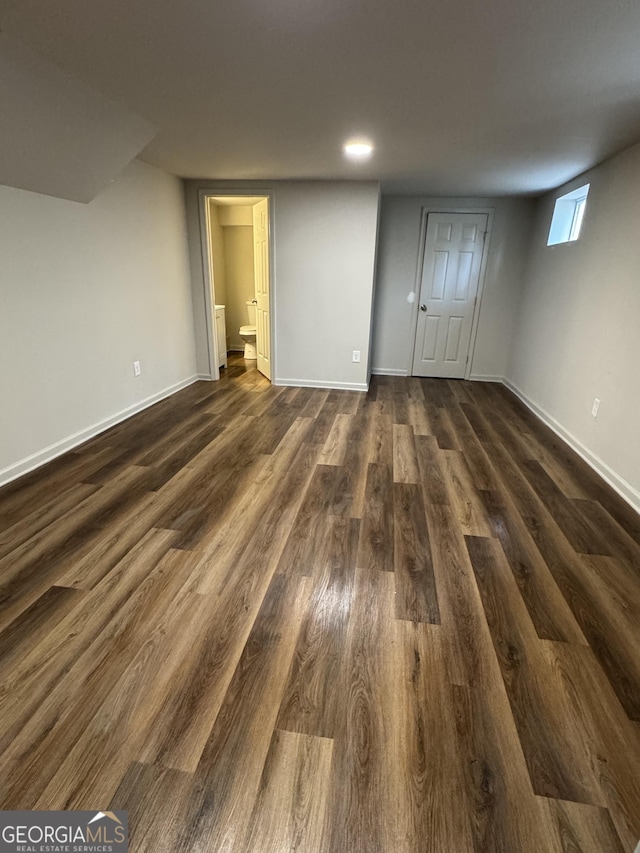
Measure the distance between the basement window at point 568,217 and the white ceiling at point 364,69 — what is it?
0.65 meters

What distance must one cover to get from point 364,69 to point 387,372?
161 inches

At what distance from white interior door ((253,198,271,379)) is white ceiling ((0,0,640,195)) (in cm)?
159

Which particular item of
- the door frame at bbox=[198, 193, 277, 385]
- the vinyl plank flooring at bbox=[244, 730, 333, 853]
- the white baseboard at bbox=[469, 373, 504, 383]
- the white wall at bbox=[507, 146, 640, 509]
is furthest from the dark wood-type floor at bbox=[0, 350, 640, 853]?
the white baseboard at bbox=[469, 373, 504, 383]

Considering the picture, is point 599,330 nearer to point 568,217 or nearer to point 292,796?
point 568,217

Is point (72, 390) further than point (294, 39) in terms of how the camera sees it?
Yes

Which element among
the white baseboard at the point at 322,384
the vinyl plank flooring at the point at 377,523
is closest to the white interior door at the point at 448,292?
the white baseboard at the point at 322,384

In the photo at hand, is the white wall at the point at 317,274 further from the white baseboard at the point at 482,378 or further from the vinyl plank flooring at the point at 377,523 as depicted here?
the vinyl plank flooring at the point at 377,523

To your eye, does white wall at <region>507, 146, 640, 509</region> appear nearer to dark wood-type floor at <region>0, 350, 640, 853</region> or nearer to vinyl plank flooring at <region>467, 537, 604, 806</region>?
dark wood-type floor at <region>0, 350, 640, 853</region>

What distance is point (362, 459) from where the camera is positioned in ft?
10.0

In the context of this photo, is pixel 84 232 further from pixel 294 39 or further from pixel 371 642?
pixel 371 642

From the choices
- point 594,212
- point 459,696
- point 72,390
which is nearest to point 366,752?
point 459,696

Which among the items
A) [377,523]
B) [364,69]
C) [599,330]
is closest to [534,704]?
[377,523]

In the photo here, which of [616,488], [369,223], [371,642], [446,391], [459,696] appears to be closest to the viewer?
[459,696]

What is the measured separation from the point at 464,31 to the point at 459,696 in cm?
238
